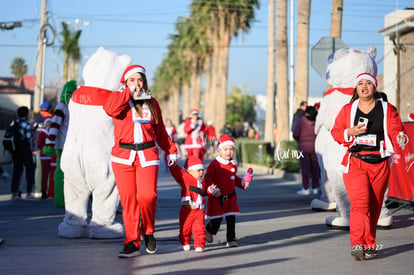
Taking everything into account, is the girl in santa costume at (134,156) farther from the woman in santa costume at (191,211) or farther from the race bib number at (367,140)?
the race bib number at (367,140)

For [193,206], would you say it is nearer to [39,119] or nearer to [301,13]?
[39,119]

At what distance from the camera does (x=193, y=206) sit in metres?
8.25

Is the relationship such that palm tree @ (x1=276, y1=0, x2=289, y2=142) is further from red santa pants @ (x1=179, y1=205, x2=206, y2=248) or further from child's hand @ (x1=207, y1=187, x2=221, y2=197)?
red santa pants @ (x1=179, y1=205, x2=206, y2=248)

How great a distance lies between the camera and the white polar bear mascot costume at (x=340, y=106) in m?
9.90

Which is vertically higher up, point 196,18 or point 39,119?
point 196,18

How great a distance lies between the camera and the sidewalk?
23.5ft

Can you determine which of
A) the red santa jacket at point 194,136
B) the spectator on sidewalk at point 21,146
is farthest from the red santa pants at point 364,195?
the red santa jacket at point 194,136

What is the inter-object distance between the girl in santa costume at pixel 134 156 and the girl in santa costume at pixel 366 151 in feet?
6.33

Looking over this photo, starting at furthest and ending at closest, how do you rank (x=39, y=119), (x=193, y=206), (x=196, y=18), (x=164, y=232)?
(x=196, y=18)
(x=39, y=119)
(x=164, y=232)
(x=193, y=206)

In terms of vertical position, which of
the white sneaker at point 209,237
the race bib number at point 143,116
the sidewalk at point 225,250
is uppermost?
the race bib number at point 143,116

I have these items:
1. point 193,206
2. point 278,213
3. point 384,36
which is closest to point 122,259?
point 193,206

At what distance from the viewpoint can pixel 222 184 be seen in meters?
8.66

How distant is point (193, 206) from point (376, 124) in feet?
6.92

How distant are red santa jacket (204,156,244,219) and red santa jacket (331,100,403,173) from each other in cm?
137
